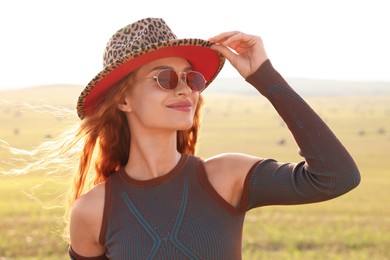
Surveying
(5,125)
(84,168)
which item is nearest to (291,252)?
(84,168)

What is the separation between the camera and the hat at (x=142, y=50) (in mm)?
3334

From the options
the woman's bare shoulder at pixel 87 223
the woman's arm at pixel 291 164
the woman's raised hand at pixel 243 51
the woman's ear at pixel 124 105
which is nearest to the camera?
the woman's arm at pixel 291 164

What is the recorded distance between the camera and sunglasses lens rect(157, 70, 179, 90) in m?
3.30

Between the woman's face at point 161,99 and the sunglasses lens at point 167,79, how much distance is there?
0.09 ft

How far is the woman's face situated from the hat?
0.15 feet

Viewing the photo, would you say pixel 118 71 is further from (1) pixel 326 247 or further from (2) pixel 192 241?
(1) pixel 326 247

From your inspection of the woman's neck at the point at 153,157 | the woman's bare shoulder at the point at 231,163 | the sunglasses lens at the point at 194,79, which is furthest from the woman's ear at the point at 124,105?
the woman's bare shoulder at the point at 231,163

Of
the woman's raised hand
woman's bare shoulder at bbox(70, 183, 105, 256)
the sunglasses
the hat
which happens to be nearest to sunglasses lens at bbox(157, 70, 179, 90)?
the sunglasses

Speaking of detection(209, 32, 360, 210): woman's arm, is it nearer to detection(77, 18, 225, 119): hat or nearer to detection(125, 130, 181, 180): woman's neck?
detection(77, 18, 225, 119): hat

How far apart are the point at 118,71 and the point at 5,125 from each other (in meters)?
50.4

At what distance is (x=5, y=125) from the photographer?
171 ft

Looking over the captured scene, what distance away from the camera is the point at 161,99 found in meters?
3.35

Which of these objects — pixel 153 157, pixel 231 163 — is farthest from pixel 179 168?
pixel 231 163

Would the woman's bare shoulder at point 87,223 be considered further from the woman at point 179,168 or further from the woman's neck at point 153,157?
the woman's neck at point 153,157
